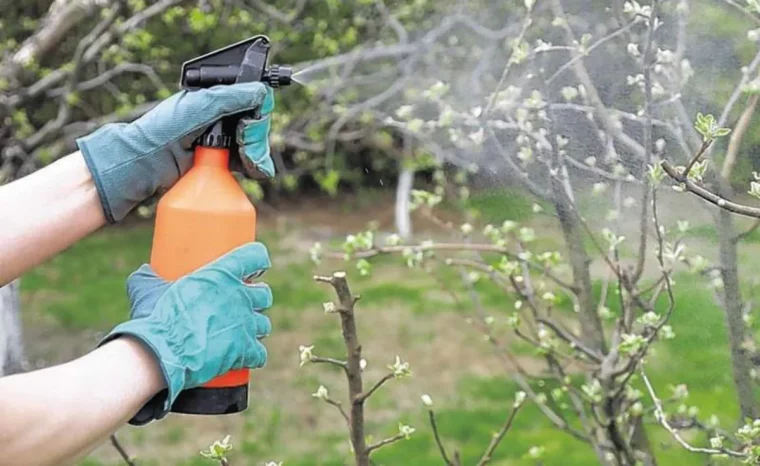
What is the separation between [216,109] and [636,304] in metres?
0.97

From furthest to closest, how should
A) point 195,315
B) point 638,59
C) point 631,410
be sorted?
point 631,410 < point 638,59 < point 195,315

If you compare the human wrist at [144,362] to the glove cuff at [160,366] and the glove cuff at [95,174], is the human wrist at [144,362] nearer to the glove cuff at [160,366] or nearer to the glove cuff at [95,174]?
the glove cuff at [160,366]

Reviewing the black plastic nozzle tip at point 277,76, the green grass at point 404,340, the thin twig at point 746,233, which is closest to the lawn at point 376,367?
the green grass at point 404,340

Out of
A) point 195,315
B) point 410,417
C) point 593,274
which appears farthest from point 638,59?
point 410,417

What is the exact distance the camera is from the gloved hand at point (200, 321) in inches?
49.7

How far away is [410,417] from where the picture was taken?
3.99m

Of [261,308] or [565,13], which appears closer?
[261,308]

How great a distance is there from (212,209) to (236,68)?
0.83 ft

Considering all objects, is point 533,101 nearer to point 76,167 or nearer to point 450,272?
point 76,167

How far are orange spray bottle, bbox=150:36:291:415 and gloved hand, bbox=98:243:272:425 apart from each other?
0.04 m

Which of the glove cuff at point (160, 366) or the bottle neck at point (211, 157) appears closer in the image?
the glove cuff at point (160, 366)

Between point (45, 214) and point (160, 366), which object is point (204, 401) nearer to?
point (160, 366)

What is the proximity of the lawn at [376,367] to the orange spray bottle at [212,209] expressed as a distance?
0.76 meters

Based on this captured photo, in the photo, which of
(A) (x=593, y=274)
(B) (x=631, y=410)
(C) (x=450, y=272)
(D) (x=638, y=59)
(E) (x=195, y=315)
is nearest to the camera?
(E) (x=195, y=315)
